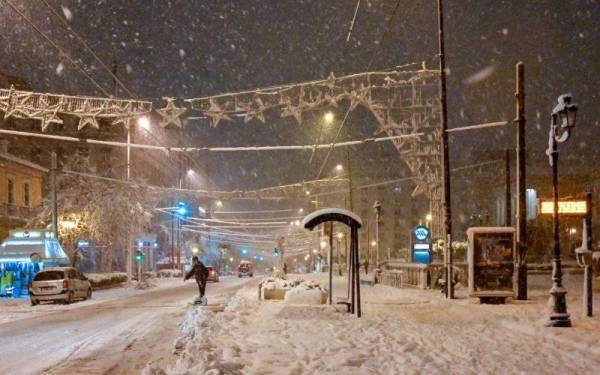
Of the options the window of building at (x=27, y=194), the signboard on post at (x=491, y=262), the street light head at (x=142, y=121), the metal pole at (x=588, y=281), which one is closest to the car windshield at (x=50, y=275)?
the street light head at (x=142, y=121)

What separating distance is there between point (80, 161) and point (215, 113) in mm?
30211

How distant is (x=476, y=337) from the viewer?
500 inches

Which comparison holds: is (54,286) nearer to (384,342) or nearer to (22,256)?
(22,256)

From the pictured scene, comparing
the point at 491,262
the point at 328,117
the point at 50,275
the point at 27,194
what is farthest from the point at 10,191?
the point at 491,262

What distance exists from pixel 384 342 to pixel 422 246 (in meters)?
21.4

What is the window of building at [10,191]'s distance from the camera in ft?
139

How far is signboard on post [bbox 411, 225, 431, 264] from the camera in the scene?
32469mm

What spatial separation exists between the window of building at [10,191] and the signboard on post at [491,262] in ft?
107

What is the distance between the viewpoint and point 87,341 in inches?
546

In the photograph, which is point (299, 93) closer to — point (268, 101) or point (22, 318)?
point (268, 101)

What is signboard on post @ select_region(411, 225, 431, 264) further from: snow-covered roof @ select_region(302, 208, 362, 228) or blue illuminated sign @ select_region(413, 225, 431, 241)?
snow-covered roof @ select_region(302, 208, 362, 228)

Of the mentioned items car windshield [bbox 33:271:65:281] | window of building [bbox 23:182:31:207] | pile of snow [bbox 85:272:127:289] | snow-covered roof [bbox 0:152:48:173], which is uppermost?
snow-covered roof [bbox 0:152:48:173]

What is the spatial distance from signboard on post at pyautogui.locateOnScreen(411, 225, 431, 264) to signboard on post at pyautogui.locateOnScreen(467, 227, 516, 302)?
12.2m

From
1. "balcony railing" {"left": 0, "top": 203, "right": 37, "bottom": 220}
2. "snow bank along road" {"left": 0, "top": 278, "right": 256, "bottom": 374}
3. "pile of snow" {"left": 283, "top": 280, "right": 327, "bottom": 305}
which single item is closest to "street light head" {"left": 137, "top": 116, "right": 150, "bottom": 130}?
"snow bank along road" {"left": 0, "top": 278, "right": 256, "bottom": 374}
